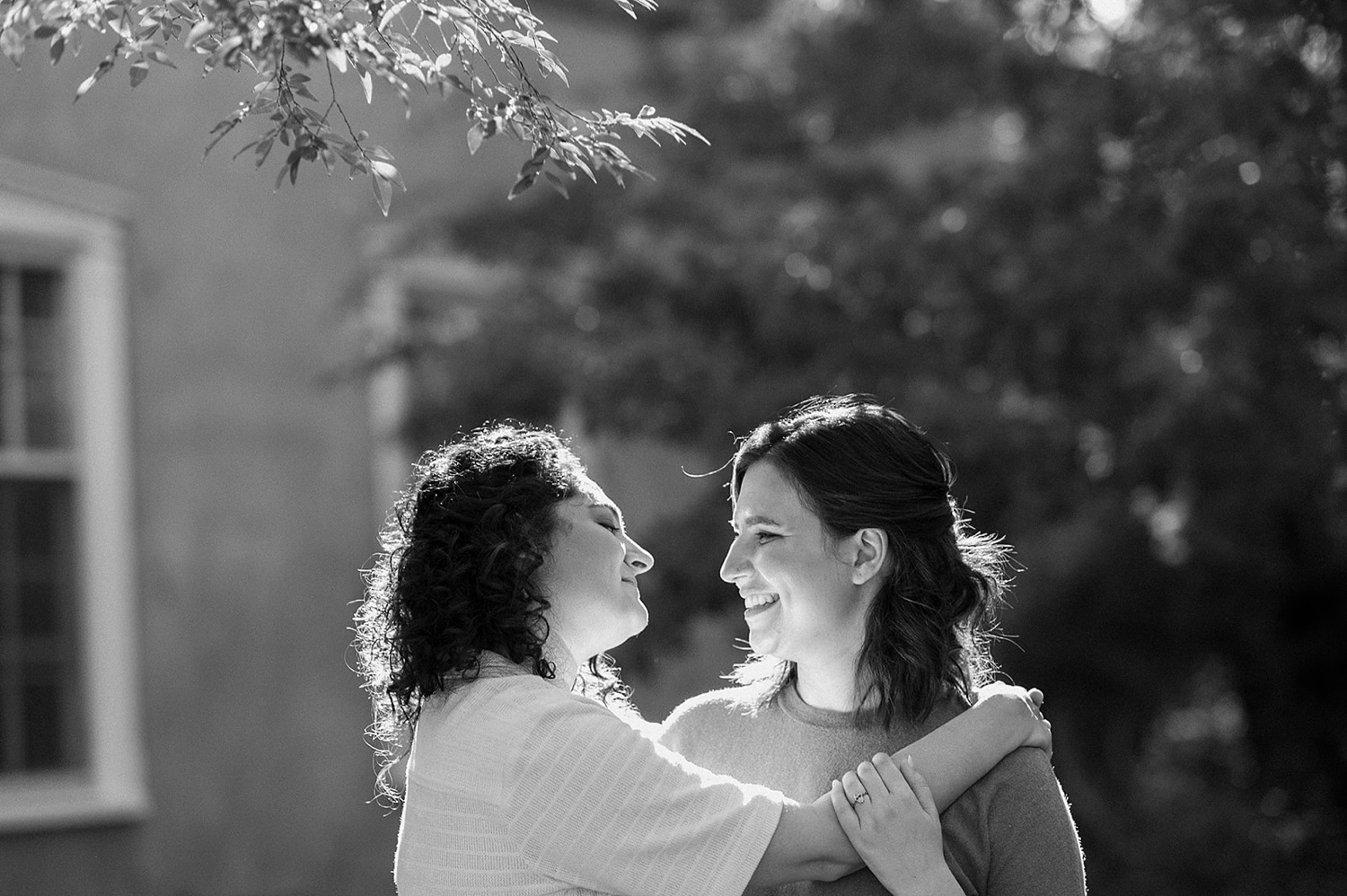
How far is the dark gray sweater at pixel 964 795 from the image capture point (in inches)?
101

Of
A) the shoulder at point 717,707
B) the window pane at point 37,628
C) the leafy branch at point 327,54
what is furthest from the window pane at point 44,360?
the shoulder at point 717,707

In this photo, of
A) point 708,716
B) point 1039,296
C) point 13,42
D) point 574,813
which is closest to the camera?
point 574,813

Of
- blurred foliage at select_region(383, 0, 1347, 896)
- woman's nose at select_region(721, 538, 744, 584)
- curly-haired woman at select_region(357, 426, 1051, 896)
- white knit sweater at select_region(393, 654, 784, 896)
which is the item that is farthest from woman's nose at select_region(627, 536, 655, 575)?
blurred foliage at select_region(383, 0, 1347, 896)

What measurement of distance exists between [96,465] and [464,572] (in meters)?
5.65

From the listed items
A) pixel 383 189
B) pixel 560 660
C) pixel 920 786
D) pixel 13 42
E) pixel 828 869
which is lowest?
pixel 828 869

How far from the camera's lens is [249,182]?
27.7ft

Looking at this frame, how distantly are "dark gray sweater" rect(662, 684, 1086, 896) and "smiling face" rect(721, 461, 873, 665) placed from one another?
5.5 inches

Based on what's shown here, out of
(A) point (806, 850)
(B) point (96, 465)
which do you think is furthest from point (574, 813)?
(B) point (96, 465)

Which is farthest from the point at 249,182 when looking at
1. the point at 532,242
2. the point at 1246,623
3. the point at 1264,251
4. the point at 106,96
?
the point at 1246,623

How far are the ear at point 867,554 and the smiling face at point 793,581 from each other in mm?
14

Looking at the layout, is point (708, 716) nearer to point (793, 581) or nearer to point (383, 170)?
point (793, 581)

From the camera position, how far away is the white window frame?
7.65 metres

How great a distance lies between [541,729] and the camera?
8.14 feet

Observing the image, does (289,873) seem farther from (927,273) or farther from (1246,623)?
(1246,623)
